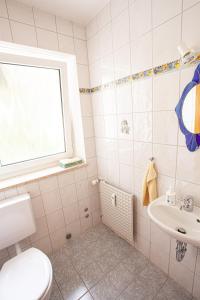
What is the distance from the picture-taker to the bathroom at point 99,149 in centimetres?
102

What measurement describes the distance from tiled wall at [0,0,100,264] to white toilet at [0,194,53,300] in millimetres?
150

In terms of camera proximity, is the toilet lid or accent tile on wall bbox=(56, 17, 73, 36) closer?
the toilet lid

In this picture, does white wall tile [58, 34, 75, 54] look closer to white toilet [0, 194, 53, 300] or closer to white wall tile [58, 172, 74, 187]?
white wall tile [58, 172, 74, 187]

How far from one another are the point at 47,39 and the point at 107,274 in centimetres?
221

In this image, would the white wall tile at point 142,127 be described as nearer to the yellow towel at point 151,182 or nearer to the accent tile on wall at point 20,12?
the yellow towel at point 151,182

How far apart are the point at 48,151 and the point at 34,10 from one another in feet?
4.19

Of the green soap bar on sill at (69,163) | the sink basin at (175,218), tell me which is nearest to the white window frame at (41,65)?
the green soap bar on sill at (69,163)

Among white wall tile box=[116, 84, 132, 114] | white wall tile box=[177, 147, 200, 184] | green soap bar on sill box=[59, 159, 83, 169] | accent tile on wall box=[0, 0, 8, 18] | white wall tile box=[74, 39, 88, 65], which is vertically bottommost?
green soap bar on sill box=[59, 159, 83, 169]

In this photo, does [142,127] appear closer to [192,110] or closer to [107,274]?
[192,110]

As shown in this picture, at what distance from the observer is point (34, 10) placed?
131 centimetres

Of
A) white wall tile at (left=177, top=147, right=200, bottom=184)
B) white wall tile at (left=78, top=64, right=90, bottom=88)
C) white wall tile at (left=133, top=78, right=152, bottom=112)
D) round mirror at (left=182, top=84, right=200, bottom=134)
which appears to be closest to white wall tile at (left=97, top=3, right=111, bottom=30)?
white wall tile at (left=78, top=64, right=90, bottom=88)

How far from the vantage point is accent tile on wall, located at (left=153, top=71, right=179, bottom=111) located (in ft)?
3.32

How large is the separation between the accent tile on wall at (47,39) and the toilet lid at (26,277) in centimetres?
177

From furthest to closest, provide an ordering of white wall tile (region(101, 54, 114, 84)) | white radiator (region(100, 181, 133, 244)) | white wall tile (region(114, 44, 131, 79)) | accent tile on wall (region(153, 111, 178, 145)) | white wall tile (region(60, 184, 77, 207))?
1. white wall tile (region(60, 184, 77, 207))
2. white radiator (region(100, 181, 133, 244))
3. white wall tile (region(101, 54, 114, 84))
4. white wall tile (region(114, 44, 131, 79))
5. accent tile on wall (region(153, 111, 178, 145))
